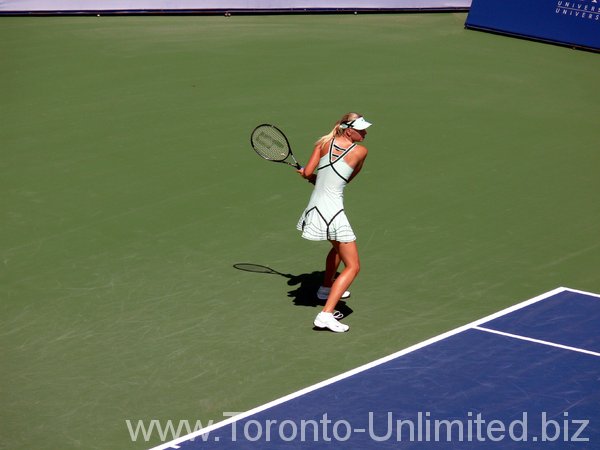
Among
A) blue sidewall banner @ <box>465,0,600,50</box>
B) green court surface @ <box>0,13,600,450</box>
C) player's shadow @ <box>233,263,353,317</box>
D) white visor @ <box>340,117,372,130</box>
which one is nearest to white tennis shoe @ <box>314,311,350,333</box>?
green court surface @ <box>0,13,600,450</box>

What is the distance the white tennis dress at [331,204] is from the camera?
1056 centimetres

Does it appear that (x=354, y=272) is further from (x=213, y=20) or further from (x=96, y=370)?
(x=213, y=20)

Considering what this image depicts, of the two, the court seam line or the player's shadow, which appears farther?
the player's shadow

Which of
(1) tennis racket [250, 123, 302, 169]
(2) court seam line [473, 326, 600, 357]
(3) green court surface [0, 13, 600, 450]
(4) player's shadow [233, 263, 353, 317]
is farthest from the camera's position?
(1) tennis racket [250, 123, 302, 169]

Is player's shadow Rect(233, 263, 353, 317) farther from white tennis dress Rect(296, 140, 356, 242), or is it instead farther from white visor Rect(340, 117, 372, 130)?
white visor Rect(340, 117, 372, 130)

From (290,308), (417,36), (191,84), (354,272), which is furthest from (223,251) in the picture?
(417,36)

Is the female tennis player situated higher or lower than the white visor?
lower

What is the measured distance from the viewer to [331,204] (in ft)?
34.8

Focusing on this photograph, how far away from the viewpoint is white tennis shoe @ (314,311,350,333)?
10.6 m

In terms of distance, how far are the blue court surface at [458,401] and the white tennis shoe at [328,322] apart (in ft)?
2.28

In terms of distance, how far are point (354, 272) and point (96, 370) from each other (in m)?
2.74

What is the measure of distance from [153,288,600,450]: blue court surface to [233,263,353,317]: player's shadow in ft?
4.27

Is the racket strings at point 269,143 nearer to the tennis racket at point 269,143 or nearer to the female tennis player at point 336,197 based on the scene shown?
the tennis racket at point 269,143

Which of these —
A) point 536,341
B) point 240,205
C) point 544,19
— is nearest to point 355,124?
point 536,341
